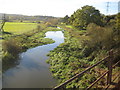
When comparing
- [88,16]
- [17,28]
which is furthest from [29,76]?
[17,28]

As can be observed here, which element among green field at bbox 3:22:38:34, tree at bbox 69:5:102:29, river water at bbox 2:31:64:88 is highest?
tree at bbox 69:5:102:29

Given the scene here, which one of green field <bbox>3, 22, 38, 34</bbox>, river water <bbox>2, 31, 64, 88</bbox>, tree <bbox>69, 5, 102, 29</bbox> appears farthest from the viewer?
green field <bbox>3, 22, 38, 34</bbox>

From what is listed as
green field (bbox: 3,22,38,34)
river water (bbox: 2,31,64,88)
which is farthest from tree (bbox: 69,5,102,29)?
river water (bbox: 2,31,64,88)

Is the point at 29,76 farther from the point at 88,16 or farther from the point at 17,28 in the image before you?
the point at 17,28

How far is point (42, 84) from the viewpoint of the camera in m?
9.99

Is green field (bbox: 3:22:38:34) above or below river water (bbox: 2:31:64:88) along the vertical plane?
above

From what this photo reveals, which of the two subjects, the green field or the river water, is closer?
the river water

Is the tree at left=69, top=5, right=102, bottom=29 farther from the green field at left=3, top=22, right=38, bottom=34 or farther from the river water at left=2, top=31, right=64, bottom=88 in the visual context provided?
the river water at left=2, top=31, right=64, bottom=88

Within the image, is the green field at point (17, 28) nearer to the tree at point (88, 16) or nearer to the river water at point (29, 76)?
the tree at point (88, 16)

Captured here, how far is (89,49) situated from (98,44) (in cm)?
110

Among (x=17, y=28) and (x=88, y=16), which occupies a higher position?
(x=88, y=16)

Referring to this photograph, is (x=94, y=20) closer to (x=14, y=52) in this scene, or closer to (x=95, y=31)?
(x=95, y=31)

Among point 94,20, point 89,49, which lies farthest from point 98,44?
point 94,20

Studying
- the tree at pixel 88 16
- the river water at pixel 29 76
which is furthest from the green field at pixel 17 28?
the river water at pixel 29 76
